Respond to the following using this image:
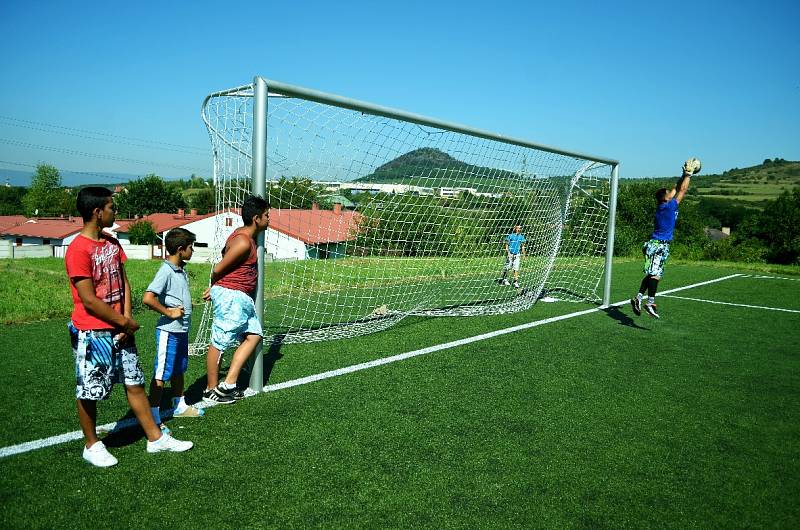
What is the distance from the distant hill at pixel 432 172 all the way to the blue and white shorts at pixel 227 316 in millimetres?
3074

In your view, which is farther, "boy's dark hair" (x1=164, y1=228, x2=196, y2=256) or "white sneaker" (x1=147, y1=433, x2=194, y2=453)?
"boy's dark hair" (x1=164, y1=228, x2=196, y2=256)

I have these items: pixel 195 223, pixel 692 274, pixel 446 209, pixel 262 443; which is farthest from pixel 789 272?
pixel 195 223

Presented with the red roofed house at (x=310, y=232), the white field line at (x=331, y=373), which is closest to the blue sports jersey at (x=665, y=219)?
the white field line at (x=331, y=373)

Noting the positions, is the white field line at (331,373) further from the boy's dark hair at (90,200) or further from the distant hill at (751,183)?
the distant hill at (751,183)

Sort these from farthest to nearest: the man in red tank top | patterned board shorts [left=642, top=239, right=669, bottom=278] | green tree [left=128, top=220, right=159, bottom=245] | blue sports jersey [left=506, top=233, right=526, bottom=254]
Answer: green tree [left=128, top=220, right=159, bottom=245] < blue sports jersey [left=506, top=233, right=526, bottom=254] < patterned board shorts [left=642, top=239, right=669, bottom=278] < the man in red tank top

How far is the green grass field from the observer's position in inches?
125

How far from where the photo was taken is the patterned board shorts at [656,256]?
8281 mm

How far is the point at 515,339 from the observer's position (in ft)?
24.9

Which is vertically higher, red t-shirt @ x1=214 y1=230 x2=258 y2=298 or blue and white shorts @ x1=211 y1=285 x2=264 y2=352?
red t-shirt @ x1=214 y1=230 x2=258 y2=298

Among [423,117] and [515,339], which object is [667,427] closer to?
[515,339]

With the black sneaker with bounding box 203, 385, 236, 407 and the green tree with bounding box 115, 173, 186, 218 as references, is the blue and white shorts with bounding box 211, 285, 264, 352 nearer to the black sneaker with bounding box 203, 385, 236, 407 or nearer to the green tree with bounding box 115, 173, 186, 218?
the black sneaker with bounding box 203, 385, 236, 407

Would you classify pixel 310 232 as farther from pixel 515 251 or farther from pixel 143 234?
pixel 143 234

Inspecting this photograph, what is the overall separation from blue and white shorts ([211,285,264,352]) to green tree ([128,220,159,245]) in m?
76.9

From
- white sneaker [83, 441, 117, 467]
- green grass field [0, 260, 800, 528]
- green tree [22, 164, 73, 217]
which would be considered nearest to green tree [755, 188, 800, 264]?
green grass field [0, 260, 800, 528]
